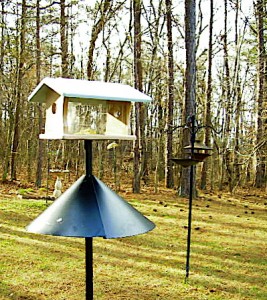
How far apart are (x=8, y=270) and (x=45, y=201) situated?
149 inches

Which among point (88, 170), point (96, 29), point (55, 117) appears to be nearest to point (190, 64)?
point (96, 29)

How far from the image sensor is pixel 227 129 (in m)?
11.6

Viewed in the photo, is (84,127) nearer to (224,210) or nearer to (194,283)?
(194,283)

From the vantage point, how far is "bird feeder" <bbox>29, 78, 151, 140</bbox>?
1806 mm

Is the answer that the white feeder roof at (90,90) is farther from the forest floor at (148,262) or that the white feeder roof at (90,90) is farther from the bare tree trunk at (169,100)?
the bare tree trunk at (169,100)

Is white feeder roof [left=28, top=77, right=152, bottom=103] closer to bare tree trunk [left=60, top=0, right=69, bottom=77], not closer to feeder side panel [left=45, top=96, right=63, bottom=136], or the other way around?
feeder side panel [left=45, top=96, right=63, bottom=136]

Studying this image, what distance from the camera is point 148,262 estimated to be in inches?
162

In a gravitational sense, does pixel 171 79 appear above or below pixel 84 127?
above

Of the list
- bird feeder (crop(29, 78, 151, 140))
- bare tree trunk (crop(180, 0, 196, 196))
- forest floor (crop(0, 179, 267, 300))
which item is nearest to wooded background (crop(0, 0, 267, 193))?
bare tree trunk (crop(180, 0, 196, 196))

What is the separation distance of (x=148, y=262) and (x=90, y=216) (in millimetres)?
2716

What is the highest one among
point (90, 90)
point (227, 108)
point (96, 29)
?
point (96, 29)

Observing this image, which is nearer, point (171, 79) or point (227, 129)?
point (171, 79)

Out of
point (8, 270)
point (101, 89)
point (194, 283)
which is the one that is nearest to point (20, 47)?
point (8, 270)

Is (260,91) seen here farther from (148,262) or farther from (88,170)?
(88,170)
